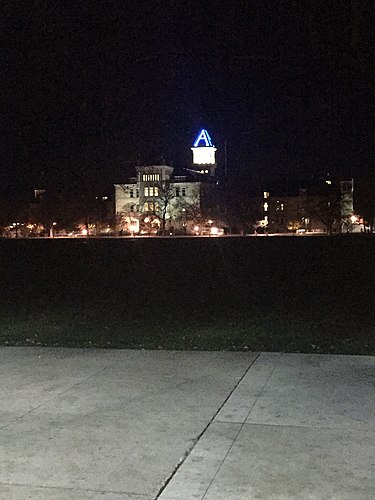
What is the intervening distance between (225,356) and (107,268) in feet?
84.3

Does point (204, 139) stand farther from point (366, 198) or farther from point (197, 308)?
point (197, 308)

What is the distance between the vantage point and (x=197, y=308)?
16969mm

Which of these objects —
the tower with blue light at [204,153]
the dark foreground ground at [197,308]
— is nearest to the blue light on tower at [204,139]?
the tower with blue light at [204,153]

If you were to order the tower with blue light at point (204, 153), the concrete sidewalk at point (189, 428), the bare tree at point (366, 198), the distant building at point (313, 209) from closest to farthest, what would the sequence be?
the concrete sidewalk at point (189, 428) < the bare tree at point (366, 198) < the distant building at point (313, 209) < the tower with blue light at point (204, 153)

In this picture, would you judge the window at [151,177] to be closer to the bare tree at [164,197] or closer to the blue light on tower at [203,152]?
the bare tree at [164,197]

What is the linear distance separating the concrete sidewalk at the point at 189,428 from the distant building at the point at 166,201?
370 feet

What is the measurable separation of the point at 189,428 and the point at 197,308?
1054 cm

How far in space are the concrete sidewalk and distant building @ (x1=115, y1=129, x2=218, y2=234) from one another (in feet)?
370

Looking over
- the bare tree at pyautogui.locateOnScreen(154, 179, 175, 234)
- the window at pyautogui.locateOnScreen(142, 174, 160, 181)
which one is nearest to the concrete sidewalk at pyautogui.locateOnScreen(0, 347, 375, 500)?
the bare tree at pyautogui.locateOnScreen(154, 179, 175, 234)

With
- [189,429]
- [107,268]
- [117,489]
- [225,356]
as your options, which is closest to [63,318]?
[225,356]

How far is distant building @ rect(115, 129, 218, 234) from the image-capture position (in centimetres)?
12456

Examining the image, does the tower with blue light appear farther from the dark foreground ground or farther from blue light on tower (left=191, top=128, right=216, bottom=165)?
the dark foreground ground

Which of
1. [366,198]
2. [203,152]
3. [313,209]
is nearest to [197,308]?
[366,198]

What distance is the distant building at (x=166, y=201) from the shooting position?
125 metres
